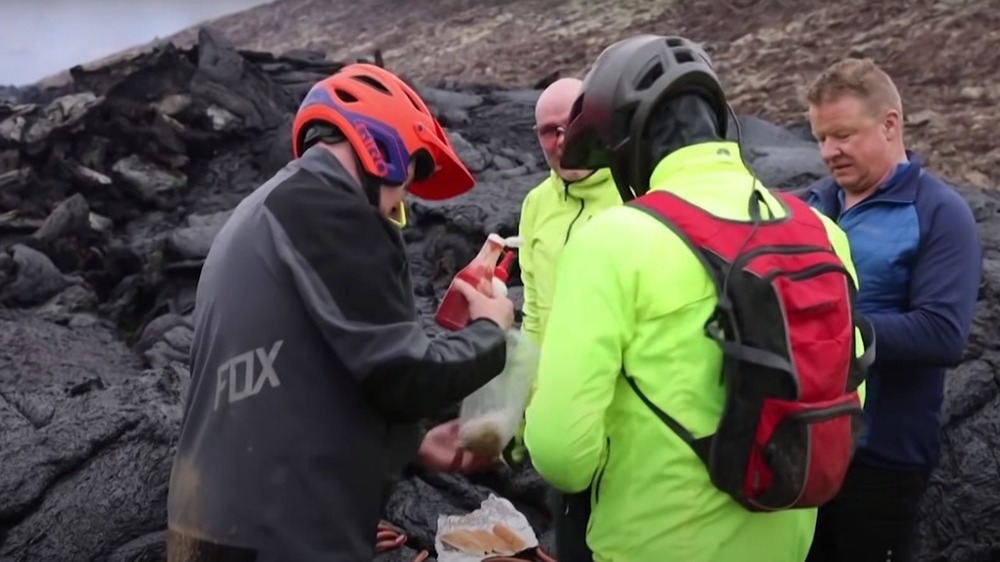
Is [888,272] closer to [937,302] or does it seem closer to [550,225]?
[937,302]

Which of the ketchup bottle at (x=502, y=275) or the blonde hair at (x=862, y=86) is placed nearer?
the ketchup bottle at (x=502, y=275)

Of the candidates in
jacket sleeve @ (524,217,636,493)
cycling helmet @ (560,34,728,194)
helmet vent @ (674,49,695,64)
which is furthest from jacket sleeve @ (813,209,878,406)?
jacket sleeve @ (524,217,636,493)

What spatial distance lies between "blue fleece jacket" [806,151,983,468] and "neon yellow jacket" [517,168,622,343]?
3.36 ft

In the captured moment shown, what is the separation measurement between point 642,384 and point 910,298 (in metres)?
0.99

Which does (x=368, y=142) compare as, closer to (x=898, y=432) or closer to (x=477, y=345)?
(x=477, y=345)

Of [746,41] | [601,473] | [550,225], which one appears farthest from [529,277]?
[746,41]

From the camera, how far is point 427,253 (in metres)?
7.25

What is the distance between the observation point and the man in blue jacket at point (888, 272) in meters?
2.46

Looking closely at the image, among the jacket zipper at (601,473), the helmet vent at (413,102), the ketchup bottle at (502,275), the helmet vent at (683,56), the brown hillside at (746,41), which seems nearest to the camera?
the jacket zipper at (601,473)

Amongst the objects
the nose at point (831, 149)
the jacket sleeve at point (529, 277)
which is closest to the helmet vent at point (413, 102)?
the nose at point (831, 149)

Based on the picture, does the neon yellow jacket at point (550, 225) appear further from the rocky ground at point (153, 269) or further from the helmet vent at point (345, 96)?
the helmet vent at point (345, 96)

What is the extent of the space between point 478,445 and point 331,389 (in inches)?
21.3

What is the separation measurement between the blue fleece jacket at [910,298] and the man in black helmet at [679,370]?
56 cm

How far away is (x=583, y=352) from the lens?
1753 millimetres
